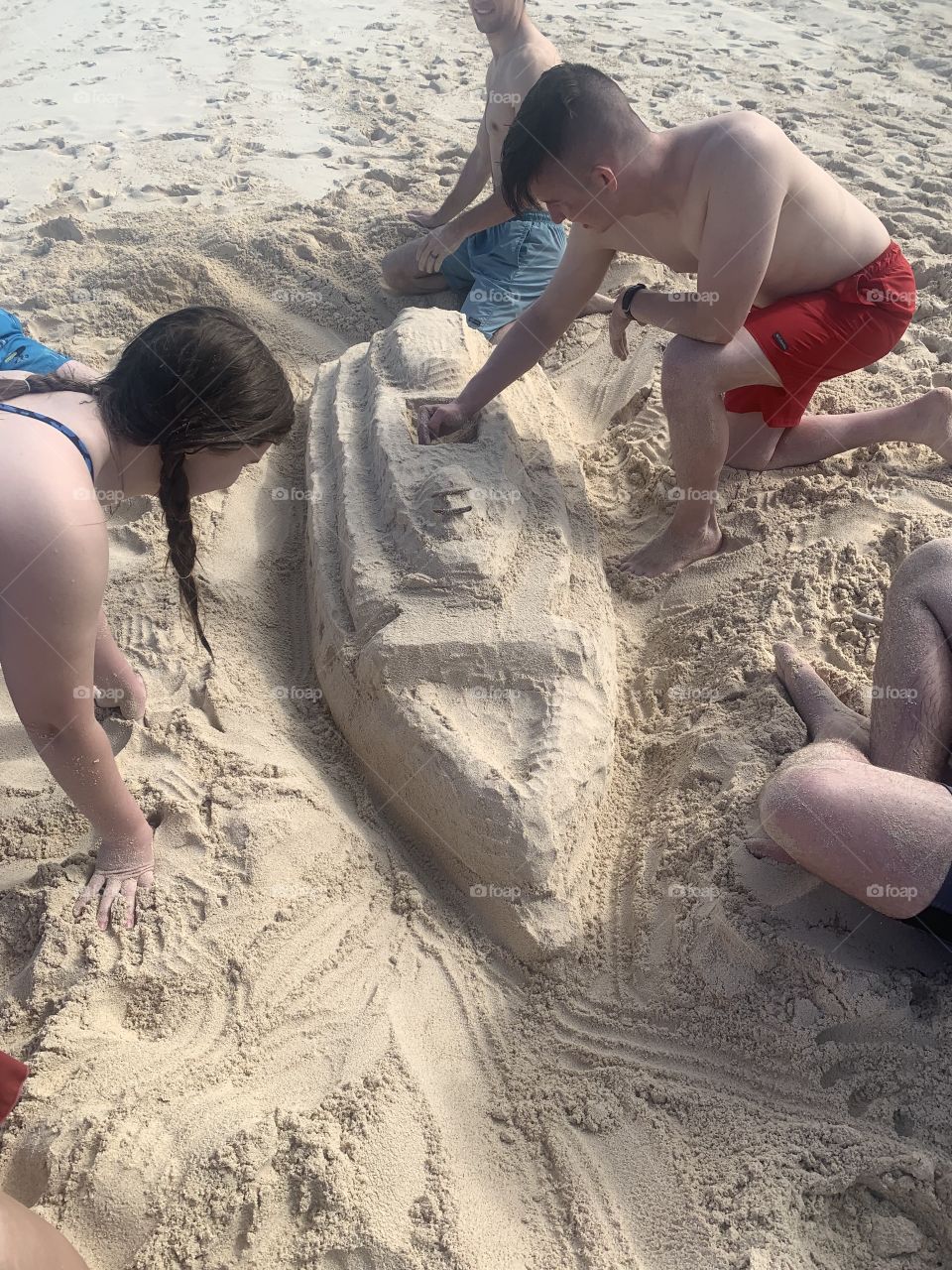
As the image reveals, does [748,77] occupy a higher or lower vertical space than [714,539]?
higher

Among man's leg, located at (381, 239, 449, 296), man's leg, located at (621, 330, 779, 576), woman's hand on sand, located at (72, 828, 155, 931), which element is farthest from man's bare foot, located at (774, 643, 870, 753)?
man's leg, located at (381, 239, 449, 296)

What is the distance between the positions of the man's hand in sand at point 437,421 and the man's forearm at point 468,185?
1.64m

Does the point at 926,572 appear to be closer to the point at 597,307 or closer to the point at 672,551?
the point at 672,551

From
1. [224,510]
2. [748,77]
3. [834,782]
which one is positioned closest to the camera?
[834,782]

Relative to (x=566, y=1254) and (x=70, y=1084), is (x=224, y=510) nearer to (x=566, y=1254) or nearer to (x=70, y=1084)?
(x=70, y=1084)

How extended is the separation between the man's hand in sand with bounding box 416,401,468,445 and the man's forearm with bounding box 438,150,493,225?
1.64m

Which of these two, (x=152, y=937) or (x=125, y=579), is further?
(x=125, y=579)

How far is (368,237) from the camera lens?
4.21 meters

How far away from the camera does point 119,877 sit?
6.18 ft

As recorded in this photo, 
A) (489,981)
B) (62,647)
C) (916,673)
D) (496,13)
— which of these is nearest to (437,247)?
(496,13)

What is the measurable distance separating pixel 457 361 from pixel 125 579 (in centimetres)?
118

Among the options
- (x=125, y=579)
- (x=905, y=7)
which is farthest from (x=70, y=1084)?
(x=905, y=7)

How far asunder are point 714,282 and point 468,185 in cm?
198

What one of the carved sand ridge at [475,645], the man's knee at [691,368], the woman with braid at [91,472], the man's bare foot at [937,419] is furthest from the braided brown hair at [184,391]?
the man's bare foot at [937,419]
